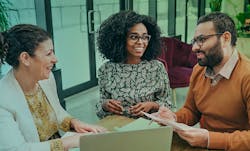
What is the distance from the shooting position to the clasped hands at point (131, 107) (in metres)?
1.79

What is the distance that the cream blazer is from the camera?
3.84ft

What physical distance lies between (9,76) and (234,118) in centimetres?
103

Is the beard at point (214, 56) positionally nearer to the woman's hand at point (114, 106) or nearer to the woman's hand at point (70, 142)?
the woman's hand at point (114, 106)

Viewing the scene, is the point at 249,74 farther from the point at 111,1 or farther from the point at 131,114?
the point at 111,1

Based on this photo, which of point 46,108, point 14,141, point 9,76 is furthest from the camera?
point 46,108

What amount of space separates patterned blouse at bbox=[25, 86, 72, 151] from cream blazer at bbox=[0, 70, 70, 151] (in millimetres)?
91

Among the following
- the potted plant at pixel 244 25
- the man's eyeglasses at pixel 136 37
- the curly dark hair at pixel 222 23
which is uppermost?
the curly dark hair at pixel 222 23

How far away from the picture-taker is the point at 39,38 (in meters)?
1.41

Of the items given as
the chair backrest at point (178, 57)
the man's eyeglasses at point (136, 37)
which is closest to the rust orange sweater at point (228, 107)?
the man's eyeglasses at point (136, 37)

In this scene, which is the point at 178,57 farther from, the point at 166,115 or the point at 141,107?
the point at 166,115

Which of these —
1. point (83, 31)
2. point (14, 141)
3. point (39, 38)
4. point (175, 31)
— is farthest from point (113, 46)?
point (175, 31)

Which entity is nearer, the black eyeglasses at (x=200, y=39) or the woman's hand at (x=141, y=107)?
the black eyeglasses at (x=200, y=39)

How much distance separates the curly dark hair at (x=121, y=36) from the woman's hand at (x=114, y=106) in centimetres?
31

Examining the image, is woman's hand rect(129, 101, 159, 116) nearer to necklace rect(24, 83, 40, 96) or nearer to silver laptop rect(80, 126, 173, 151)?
necklace rect(24, 83, 40, 96)
